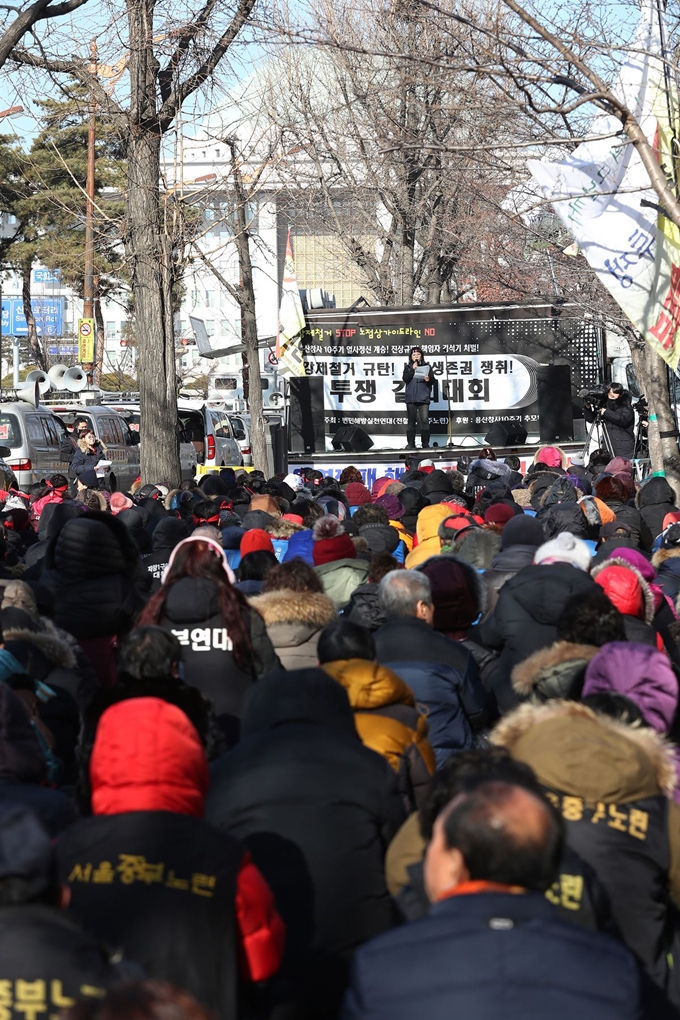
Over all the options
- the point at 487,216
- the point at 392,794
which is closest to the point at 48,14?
the point at 392,794

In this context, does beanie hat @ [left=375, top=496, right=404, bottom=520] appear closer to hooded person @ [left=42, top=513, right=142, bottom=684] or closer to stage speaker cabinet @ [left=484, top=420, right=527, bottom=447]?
hooded person @ [left=42, top=513, right=142, bottom=684]

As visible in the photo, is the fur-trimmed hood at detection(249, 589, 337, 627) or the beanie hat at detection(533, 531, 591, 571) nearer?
the fur-trimmed hood at detection(249, 589, 337, 627)

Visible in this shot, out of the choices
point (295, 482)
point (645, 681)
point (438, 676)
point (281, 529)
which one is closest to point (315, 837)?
point (645, 681)

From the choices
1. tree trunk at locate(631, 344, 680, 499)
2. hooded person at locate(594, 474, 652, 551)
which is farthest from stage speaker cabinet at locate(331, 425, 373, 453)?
hooded person at locate(594, 474, 652, 551)

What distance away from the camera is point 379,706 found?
16.0 ft

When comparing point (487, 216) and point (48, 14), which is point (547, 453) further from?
point (487, 216)

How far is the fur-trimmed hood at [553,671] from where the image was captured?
5.24 meters

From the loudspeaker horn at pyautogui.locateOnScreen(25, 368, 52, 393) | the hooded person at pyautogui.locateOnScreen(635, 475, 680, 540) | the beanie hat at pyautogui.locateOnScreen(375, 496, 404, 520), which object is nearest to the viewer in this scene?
the hooded person at pyautogui.locateOnScreen(635, 475, 680, 540)

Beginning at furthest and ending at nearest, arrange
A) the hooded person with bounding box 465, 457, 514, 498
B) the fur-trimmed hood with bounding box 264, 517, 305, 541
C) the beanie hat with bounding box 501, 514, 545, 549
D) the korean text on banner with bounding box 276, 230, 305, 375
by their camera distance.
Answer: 1. the korean text on banner with bounding box 276, 230, 305, 375
2. the hooded person with bounding box 465, 457, 514, 498
3. the fur-trimmed hood with bounding box 264, 517, 305, 541
4. the beanie hat with bounding box 501, 514, 545, 549

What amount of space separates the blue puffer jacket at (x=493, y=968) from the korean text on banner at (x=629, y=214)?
6.04m

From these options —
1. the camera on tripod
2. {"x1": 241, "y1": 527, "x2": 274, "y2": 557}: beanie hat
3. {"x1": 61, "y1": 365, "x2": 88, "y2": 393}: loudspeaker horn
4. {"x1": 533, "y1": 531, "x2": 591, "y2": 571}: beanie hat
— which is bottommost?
{"x1": 241, "y1": 527, "x2": 274, "y2": 557}: beanie hat

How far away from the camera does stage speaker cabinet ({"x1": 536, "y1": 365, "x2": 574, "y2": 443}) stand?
22953mm

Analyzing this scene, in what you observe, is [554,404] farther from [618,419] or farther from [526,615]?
[526,615]

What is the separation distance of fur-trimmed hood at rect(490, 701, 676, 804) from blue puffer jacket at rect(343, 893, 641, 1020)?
3.51 feet
